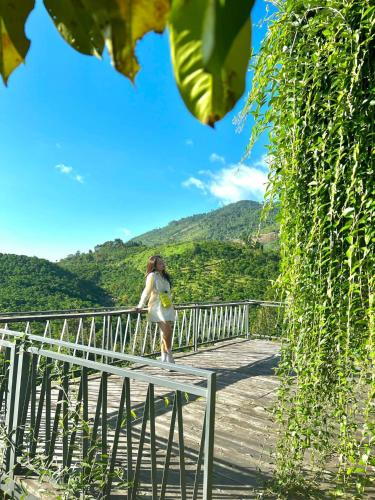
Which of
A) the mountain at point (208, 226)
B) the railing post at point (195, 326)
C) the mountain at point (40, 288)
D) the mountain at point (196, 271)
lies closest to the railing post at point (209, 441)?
the railing post at point (195, 326)

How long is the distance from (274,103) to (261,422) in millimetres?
2802

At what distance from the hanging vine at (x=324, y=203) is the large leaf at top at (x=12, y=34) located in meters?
1.69

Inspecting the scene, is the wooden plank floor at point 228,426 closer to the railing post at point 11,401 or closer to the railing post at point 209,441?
the railing post at point 11,401

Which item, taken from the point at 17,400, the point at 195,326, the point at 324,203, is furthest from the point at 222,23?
the point at 195,326

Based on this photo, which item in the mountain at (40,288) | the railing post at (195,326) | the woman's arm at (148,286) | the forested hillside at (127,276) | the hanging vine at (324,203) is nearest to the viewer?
the hanging vine at (324,203)

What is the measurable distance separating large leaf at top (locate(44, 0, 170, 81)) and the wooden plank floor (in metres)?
2.20

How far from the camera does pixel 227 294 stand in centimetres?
2659

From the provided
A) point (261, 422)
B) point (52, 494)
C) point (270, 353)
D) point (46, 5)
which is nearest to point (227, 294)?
point (270, 353)

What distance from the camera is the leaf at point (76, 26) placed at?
36cm

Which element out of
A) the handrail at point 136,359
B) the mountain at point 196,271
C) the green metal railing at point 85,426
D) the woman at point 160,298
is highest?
the mountain at point 196,271

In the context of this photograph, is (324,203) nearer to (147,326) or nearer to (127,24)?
(127,24)

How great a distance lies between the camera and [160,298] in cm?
514

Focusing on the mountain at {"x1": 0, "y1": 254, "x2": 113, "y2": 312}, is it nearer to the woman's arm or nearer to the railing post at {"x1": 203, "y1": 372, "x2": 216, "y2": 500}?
the woman's arm

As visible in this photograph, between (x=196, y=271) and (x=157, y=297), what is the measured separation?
28260 mm
